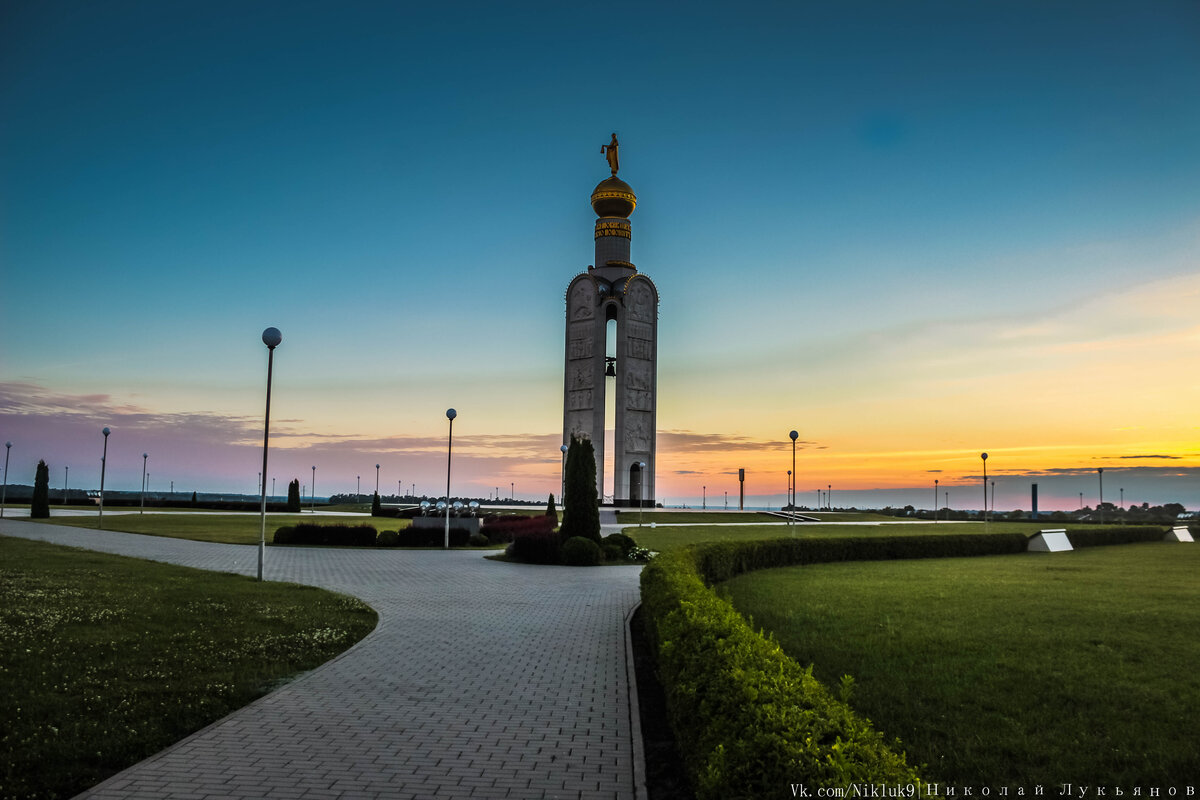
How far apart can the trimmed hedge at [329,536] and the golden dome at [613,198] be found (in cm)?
4707

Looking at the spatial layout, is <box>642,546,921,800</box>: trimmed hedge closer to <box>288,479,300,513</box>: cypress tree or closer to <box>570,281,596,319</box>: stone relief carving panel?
<box>288,479,300,513</box>: cypress tree

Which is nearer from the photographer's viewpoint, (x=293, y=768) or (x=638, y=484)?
(x=293, y=768)

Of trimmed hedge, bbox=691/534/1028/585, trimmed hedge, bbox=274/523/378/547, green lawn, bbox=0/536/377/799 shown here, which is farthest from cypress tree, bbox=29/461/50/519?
trimmed hedge, bbox=691/534/1028/585

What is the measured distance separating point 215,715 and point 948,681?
24.9 ft

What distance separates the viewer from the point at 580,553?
21797 mm

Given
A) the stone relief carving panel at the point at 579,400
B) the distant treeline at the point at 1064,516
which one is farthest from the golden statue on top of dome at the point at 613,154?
the distant treeline at the point at 1064,516

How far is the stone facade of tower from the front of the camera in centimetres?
6344

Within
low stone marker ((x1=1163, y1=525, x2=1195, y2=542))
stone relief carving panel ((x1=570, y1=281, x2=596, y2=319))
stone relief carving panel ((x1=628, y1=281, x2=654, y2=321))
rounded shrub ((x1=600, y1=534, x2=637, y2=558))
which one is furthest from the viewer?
stone relief carving panel ((x1=628, y1=281, x2=654, y2=321))

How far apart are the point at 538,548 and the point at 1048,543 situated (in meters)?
22.1

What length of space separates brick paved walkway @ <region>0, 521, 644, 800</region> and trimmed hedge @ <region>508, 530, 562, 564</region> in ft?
28.3

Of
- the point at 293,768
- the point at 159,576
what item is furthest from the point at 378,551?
the point at 293,768

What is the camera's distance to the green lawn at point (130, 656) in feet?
20.2

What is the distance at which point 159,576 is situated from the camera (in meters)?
16.8

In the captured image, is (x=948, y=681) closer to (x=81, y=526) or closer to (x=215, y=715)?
(x=215, y=715)
